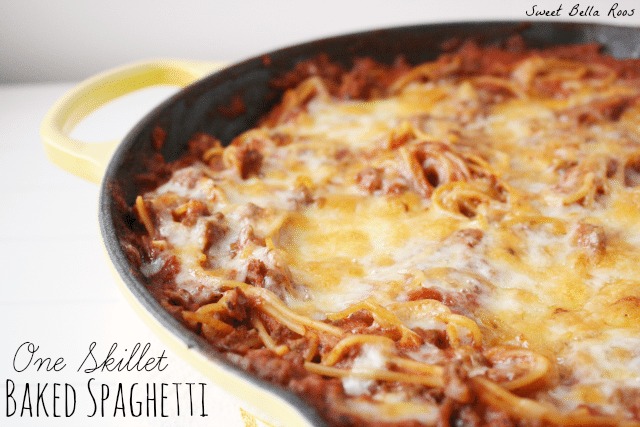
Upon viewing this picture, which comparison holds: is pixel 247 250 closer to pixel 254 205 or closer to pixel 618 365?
pixel 254 205

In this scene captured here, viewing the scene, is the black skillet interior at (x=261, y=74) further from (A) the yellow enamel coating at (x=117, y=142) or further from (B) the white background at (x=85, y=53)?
(B) the white background at (x=85, y=53)

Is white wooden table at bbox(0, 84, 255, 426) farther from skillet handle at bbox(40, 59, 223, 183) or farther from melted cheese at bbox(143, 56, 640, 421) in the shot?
melted cheese at bbox(143, 56, 640, 421)

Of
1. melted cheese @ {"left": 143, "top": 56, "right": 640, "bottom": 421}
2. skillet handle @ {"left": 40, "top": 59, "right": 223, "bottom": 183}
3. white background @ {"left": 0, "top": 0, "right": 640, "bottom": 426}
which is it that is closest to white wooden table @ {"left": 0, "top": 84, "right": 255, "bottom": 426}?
white background @ {"left": 0, "top": 0, "right": 640, "bottom": 426}

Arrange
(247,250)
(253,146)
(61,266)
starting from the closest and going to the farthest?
(247,250)
(253,146)
(61,266)

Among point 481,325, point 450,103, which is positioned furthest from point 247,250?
point 450,103

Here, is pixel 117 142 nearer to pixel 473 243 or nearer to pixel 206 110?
pixel 206 110
